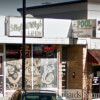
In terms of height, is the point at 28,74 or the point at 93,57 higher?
the point at 93,57

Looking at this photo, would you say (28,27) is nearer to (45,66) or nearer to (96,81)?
(45,66)

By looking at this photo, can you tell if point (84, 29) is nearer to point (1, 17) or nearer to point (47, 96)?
point (1, 17)

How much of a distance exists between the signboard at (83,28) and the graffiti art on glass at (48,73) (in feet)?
6.63

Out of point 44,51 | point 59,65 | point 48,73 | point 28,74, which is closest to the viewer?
point 28,74

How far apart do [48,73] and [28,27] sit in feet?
9.58

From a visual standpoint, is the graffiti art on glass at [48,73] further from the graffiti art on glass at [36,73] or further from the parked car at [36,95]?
the parked car at [36,95]

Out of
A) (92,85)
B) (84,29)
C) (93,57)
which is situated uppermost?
(84,29)

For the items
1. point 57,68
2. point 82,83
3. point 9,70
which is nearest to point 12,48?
point 9,70

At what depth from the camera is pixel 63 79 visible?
86.2ft

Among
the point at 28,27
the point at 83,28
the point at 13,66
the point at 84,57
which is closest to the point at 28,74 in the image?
the point at 13,66

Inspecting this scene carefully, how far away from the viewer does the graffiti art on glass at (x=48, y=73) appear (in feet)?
80.6

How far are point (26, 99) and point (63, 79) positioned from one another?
1221 cm

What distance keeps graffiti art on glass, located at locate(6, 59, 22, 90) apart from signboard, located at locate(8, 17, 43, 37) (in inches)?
63.5

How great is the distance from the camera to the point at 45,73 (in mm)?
24609
